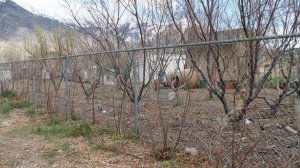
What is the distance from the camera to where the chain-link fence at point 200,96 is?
455 cm

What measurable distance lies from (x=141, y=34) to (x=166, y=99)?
101 inches

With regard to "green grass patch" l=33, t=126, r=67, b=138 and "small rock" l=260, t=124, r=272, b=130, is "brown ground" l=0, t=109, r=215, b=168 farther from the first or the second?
"small rock" l=260, t=124, r=272, b=130

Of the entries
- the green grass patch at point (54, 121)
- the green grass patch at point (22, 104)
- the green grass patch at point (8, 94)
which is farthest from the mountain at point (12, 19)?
the green grass patch at point (54, 121)

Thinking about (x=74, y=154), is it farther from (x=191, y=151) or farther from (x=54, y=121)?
(x=54, y=121)

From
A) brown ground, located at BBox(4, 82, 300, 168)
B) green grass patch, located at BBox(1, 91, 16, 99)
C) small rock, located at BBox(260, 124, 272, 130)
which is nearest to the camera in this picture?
brown ground, located at BBox(4, 82, 300, 168)

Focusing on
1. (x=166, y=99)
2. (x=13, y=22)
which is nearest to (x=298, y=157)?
(x=166, y=99)

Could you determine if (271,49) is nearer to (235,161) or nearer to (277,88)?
(277,88)

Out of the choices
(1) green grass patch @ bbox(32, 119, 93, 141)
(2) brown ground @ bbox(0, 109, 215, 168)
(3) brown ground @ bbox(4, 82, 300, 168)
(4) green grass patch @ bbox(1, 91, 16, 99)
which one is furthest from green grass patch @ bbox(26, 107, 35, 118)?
(4) green grass patch @ bbox(1, 91, 16, 99)

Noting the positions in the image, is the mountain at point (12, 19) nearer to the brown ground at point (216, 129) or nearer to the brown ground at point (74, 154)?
the brown ground at point (216, 129)

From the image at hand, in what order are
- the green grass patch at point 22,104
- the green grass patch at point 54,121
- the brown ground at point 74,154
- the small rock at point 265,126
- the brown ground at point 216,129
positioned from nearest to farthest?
the brown ground at point 216,129 < the brown ground at point 74,154 < the small rock at point 265,126 < the green grass patch at point 54,121 < the green grass patch at point 22,104

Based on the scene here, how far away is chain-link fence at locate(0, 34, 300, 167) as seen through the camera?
4547mm

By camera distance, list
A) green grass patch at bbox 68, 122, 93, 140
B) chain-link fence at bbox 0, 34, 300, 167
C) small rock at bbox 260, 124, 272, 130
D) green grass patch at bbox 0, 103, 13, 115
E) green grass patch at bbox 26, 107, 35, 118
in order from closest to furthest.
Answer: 1. chain-link fence at bbox 0, 34, 300, 167
2. small rock at bbox 260, 124, 272, 130
3. green grass patch at bbox 68, 122, 93, 140
4. green grass patch at bbox 26, 107, 35, 118
5. green grass patch at bbox 0, 103, 13, 115

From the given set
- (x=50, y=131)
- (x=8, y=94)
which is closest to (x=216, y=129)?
(x=50, y=131)

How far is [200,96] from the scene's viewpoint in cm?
652
